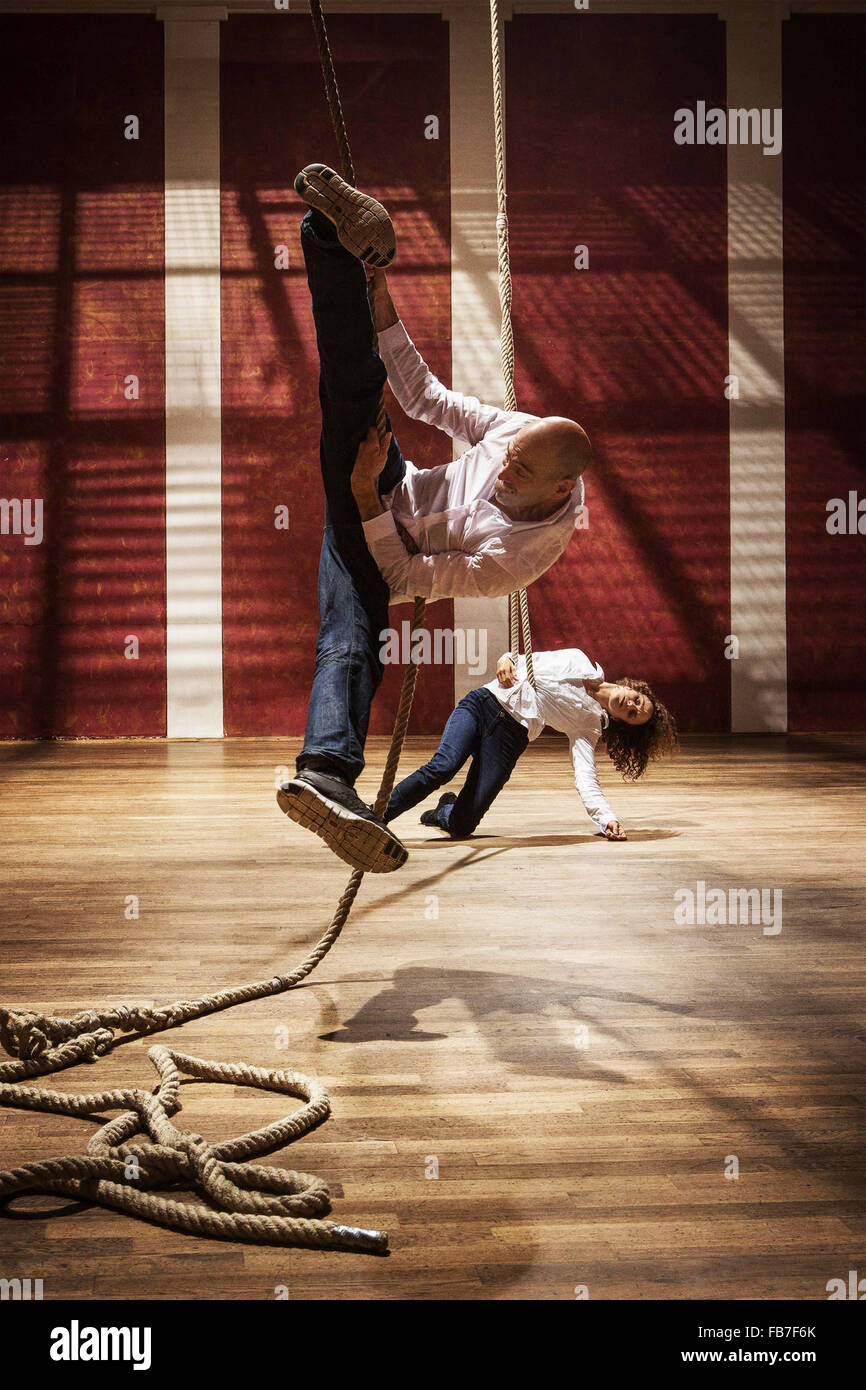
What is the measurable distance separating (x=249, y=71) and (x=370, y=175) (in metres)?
0.87

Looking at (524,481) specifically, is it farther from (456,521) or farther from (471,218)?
(471,218)

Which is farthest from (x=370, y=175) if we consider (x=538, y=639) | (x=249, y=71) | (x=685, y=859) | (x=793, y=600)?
(x=685, y=859)

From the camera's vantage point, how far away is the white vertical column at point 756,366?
7133 mm

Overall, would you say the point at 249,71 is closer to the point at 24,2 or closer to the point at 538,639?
the point at 24,2

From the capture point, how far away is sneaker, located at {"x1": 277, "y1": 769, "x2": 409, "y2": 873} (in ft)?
6.46

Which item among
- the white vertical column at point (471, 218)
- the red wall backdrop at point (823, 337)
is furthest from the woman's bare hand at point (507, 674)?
the red wall backdrop at point (823, 337)

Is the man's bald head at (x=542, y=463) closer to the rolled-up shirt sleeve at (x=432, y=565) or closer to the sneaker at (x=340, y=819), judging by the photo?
the rolled-up shirt sleeve at (x=432, y=565)

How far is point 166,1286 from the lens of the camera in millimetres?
1225

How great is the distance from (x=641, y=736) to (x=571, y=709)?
0.29 m

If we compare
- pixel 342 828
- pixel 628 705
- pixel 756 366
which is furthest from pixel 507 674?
pixel 756 366

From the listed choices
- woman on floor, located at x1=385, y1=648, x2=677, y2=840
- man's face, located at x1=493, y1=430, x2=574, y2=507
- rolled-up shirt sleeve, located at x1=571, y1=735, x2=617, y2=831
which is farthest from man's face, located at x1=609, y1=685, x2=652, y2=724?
man's face, located at x1=493, y1=430, x2=574, y2=507

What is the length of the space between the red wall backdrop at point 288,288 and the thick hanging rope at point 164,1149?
499cm

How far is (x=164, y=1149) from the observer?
1491 millimetres

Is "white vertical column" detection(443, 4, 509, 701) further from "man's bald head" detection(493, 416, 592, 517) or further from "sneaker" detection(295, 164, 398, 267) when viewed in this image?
"sneaker" detection(295, 164, 398, 267)
